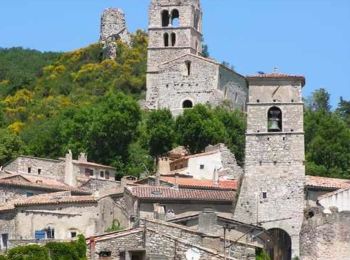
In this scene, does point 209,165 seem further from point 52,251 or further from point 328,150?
point 52,251

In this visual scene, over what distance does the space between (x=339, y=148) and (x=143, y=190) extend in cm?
2101

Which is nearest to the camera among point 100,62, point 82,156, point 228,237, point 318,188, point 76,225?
point 228,237

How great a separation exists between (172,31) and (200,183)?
36.0m

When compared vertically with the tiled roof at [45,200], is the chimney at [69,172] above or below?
above

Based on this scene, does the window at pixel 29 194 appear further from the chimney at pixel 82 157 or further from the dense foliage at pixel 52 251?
the dense foliage at pixel 52 251

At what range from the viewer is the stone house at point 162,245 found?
132ft

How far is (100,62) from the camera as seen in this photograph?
342 feet

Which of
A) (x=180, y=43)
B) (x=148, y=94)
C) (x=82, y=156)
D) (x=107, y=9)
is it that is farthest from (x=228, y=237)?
(x=107, y=9)

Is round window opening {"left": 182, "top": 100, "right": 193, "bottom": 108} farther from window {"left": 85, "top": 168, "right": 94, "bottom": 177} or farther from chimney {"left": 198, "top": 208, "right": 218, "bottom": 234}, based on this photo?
chimney {"left": 198, "top": 208, "right": 218, "bottom": 234}

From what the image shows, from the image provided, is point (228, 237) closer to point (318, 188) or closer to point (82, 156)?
point (318, 188)

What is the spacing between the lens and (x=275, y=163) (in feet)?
185

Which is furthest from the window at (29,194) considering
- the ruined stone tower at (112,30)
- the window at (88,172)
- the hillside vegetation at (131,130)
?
the ruined stone tower at (112,30)

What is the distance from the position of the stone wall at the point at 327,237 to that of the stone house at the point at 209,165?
1303 cm

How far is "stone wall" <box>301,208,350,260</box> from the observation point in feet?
164
